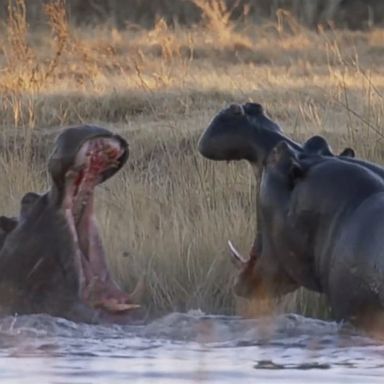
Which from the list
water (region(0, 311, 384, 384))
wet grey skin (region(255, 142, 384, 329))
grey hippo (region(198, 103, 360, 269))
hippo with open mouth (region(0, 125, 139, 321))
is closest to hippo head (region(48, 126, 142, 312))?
hippo with open mouth (region(0, 125, 139, 321))

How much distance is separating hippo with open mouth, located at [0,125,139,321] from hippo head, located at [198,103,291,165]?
329 millimetres

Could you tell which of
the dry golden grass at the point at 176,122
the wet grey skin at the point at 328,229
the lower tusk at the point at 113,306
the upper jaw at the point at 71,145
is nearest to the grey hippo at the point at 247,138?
the wet grey skin at the point at 328,229

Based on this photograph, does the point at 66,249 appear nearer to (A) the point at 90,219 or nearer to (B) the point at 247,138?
(A) the point at 90,219

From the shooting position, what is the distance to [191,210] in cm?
760

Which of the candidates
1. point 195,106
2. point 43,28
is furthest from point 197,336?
point 43,28

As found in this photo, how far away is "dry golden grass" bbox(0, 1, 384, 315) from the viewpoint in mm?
6762

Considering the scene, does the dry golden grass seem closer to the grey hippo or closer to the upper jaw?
the grey hippo

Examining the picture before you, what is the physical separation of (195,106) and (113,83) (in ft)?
5.34

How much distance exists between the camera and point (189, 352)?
551cm

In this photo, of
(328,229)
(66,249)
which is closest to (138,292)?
(66,249)

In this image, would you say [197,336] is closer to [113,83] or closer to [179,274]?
[179,274]

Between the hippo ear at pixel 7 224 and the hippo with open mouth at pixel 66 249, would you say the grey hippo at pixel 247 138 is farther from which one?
the hippo ear at pixel 7 224

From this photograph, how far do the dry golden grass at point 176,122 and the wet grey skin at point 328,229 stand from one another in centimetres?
81

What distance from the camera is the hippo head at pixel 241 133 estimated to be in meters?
5.38
